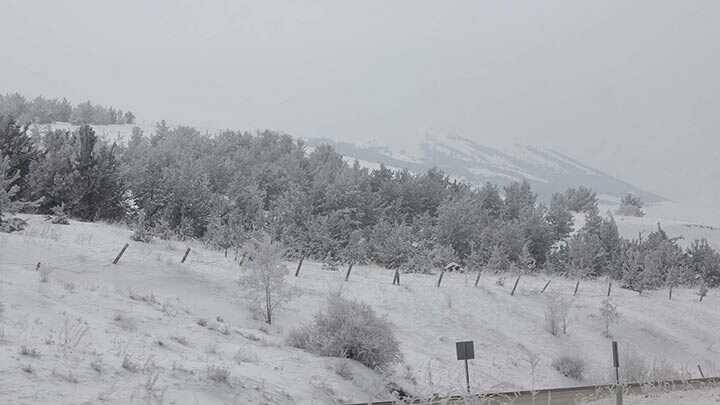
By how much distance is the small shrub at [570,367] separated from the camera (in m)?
21.3

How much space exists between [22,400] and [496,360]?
51.7ft

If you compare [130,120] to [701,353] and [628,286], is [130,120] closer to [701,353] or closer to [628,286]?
[628,286]

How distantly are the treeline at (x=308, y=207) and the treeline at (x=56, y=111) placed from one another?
9887 mm

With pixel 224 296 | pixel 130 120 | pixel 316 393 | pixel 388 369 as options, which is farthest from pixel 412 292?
pixel 130 120

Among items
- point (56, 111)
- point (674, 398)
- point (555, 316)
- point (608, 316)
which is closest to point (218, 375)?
point (674, 398)

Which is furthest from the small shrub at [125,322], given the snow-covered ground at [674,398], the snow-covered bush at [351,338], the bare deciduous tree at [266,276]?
the snow-covered ground at [674,398]

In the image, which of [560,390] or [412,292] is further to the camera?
[412,292]

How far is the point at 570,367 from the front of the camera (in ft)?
70.2

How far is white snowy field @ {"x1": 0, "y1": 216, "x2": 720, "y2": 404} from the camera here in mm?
9844

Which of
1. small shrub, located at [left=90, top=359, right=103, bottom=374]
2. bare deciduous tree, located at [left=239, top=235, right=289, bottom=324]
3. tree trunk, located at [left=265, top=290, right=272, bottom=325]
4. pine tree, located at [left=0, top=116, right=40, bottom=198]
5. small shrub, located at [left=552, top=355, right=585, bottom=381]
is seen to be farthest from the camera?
pine tree, located at [left=0, top=116, right=40, bottom=198]

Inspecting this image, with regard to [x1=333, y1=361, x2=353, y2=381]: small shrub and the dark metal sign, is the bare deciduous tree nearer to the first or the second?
[x1=333, y1=361, x2=353, y2=381]: small shrub

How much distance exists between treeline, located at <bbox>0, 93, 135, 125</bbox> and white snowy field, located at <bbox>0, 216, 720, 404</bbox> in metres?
26.8

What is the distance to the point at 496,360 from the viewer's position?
2080 cm

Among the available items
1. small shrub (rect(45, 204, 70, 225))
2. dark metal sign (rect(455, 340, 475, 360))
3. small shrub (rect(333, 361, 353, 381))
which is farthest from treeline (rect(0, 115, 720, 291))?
dark metal sign (rect(455, 340, 475, 360))
